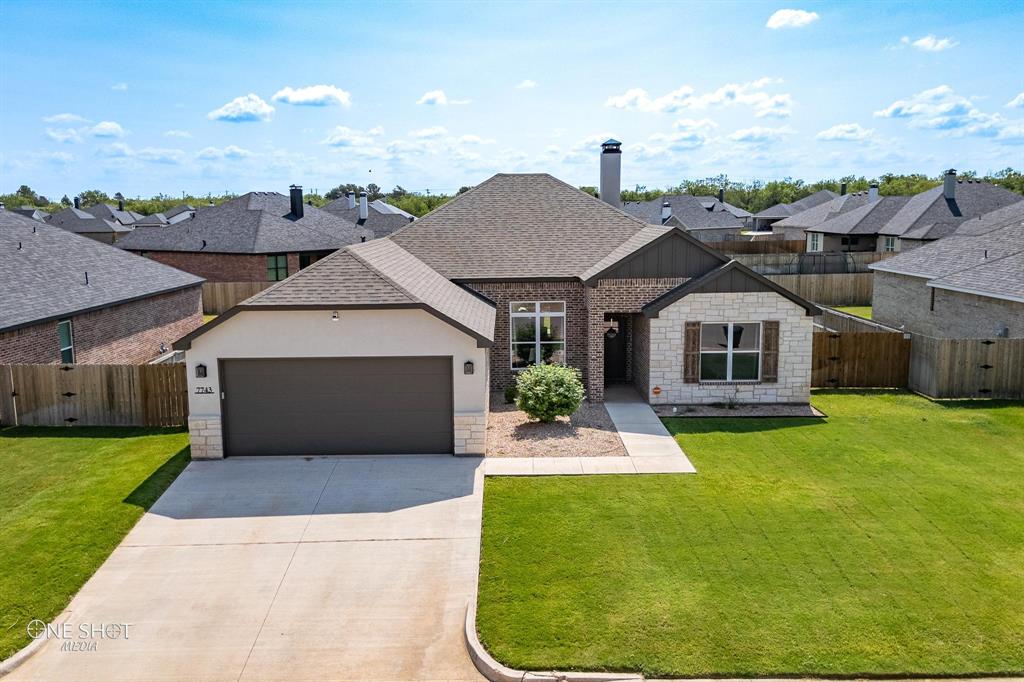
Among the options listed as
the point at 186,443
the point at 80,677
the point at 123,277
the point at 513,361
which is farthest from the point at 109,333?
the point at 80,677

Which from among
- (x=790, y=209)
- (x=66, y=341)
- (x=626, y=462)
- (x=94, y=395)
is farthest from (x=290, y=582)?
(x=790, y=209)

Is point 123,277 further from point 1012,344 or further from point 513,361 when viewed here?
point 1012,344

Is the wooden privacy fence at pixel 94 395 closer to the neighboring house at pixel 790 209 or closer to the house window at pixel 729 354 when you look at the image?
the house window at pixel 729 354

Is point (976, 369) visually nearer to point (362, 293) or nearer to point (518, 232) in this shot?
point (518, 232)

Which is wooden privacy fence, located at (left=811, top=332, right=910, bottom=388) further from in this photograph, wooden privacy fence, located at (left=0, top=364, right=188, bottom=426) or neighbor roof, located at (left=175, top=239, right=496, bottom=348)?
wooden privacy fence, located at (left=0, top=364, right=188, bottom=426)

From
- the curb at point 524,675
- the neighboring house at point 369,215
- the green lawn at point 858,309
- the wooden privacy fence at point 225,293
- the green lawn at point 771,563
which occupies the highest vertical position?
the neighboring house at point 369,215

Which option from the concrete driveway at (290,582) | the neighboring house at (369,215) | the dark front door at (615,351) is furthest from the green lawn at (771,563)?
the neighboring house at (369,215)

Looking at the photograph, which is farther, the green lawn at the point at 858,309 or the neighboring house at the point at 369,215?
the neighboring house at the point at 369,215
